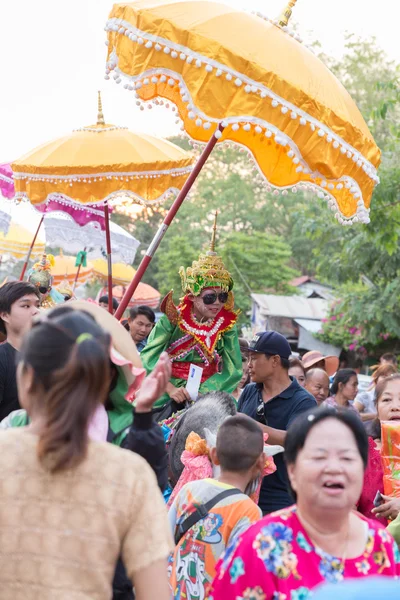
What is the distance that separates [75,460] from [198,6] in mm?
3559

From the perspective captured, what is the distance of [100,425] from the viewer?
127 inches

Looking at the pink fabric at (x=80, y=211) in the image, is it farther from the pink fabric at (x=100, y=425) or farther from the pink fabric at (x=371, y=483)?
the pink fabric at (x=100, y=425)

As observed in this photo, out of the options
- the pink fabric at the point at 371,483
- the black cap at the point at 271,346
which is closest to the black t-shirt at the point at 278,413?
the black cap at the point at 271,346

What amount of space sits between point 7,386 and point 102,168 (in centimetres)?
287

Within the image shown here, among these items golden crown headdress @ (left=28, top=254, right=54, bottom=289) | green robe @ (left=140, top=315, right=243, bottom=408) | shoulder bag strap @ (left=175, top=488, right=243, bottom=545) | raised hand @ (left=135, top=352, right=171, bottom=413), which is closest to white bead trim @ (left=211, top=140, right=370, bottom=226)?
green robe @ (left=140, top=315, right=243, bottom=408)

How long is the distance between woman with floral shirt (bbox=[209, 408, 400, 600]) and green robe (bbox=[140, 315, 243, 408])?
3525 millimetres

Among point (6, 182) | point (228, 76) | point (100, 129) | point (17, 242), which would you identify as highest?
point (228, 76)

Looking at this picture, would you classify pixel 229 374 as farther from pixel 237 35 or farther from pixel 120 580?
pixel 120 580

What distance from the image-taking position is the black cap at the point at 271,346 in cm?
586

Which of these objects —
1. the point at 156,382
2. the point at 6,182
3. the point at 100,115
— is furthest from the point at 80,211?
the point at 156,382

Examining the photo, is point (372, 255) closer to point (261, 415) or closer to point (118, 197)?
point (118, 197)

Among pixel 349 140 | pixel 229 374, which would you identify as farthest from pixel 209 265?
pixel 349 140

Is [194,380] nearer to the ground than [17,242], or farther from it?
farther from it

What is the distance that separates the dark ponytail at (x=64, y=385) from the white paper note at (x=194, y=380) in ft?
12.5
